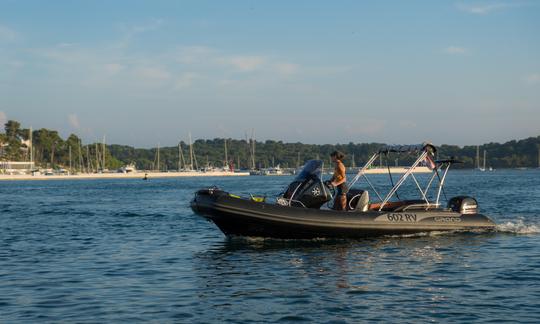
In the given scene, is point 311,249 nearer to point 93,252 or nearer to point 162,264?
point 162,264

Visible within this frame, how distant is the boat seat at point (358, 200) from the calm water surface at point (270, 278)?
3.56 feet

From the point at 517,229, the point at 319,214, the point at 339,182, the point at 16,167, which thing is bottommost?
the point at 517,229

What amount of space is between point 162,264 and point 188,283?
2860 millimetres

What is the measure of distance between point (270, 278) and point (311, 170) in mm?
5939

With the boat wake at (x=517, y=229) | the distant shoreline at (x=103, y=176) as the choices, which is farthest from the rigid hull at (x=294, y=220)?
the distant shoreline at (x=103, y=176)

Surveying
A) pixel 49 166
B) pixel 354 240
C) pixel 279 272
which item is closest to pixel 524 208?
pixel 354 240

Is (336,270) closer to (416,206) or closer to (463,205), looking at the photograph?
(416,206)

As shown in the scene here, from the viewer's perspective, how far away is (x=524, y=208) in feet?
116

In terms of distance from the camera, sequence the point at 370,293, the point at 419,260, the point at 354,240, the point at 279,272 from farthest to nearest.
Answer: the point at 354,240
the point at 419,260
the point at 279,272
the point at 370,293

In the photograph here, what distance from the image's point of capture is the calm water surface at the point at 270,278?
1112cm

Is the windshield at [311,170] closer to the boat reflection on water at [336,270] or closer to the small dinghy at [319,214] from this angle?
the small dinghy at [319,214]

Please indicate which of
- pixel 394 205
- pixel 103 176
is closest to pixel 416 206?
pixel 394 205

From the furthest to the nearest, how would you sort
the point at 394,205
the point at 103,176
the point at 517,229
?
the point at 103,176, the point at 517,229, the point at 394,205

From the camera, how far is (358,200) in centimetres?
1983
